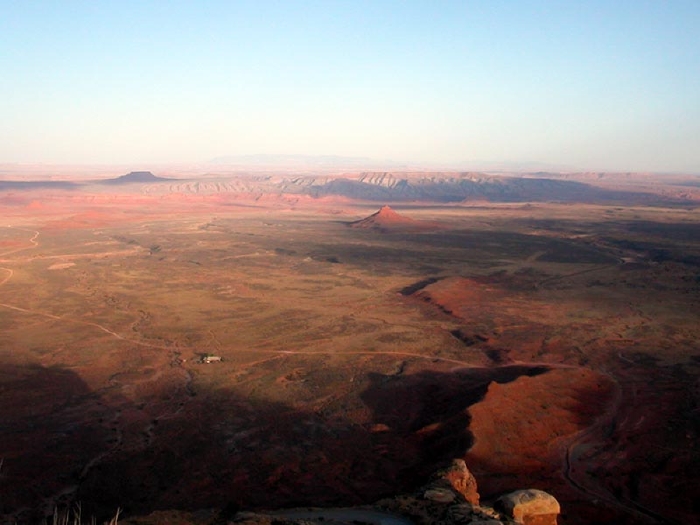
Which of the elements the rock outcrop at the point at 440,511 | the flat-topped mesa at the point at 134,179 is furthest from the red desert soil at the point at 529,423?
the flat-topped mesa at the point at 134,179

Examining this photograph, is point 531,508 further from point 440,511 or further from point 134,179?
point 134,179

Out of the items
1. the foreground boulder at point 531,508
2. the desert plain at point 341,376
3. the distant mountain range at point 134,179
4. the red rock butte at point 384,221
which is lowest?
the desert plain at point 341,376

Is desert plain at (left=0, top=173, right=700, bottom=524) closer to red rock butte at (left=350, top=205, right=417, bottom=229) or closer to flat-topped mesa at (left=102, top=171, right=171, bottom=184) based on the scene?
red rock butte at (left=350, top=205, right=417, bottom=229)

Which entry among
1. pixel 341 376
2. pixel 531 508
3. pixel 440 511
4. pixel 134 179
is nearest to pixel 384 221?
pixel 341 376

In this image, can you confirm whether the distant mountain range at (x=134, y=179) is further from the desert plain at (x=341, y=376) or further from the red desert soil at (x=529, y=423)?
the red desert soil at (x=529, y=423)

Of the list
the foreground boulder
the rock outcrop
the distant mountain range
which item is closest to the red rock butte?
the rock outcrop
